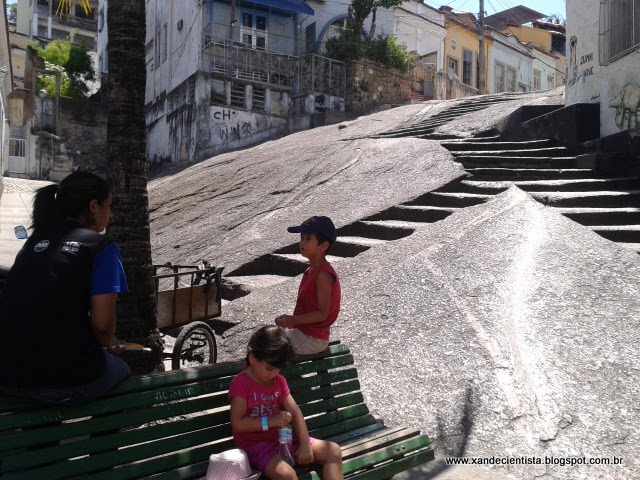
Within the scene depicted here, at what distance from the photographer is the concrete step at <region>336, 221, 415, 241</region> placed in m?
9.04

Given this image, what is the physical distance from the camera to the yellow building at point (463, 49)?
3866cm

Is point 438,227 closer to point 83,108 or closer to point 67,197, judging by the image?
point 67,197

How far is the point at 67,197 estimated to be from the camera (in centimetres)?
288

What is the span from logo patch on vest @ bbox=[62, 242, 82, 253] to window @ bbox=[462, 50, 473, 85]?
130 ft

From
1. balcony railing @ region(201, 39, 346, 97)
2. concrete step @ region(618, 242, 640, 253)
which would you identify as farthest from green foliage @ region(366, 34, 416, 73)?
concrete step @ region(618, 242, 640, 253)

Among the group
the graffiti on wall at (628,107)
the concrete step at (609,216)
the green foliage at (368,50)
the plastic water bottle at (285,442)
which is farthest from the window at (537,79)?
the plastic water bottle at (285,442)

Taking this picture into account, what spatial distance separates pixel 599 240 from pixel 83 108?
2561 centimetres

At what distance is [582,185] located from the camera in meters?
9.95

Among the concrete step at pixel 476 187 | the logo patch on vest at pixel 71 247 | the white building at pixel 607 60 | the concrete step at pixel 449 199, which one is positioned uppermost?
the white building at pixel 607 60

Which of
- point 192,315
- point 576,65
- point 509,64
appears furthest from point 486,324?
point 509,64

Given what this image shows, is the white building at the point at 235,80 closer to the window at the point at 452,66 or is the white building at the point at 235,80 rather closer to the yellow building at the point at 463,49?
the window at the point at 452,66

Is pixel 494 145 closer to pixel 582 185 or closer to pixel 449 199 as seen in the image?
pixel 582 185

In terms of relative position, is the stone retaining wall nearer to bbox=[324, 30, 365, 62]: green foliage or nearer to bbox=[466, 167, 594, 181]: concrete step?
bbox=[324, 30, 365, 62]: green foliage

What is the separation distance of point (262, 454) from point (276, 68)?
23.6 meters
